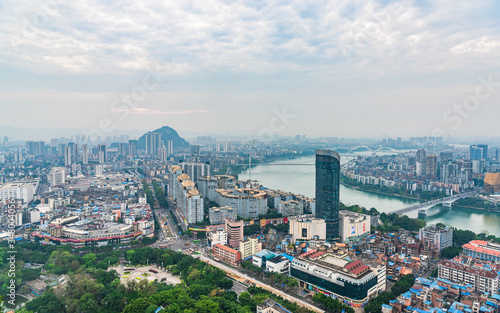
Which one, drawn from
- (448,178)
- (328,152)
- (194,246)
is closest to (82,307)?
(194,246)

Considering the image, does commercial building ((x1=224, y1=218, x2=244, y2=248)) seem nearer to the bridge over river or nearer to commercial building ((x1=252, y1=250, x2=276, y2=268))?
commercial building ((x1=252, y1=250, x2=276, y2=268))

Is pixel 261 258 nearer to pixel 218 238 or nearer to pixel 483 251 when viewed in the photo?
pixel 218 238

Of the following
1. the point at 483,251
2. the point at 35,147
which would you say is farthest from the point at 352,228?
the point at 35,147

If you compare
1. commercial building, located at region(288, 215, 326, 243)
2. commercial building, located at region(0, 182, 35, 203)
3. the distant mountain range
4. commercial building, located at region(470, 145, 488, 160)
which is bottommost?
commercial building, located at region(288, 215, 326, 243)

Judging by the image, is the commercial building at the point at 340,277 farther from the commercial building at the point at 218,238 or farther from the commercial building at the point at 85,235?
the commercial building at the point at 85,235

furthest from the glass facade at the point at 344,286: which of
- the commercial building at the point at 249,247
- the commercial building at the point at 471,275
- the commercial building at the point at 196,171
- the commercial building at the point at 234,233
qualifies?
the commercial building at the point at 196,171

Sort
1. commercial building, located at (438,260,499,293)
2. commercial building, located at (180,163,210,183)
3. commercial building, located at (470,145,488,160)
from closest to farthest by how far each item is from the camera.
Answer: commercial building, located at (438,260,499,293) < commercial building, located at (180,163,210,183) < commercial building, located at (470,145,488,160)

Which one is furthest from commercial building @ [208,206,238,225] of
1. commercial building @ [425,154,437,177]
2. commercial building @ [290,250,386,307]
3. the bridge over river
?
commercial building @ [425,154,437,177]
